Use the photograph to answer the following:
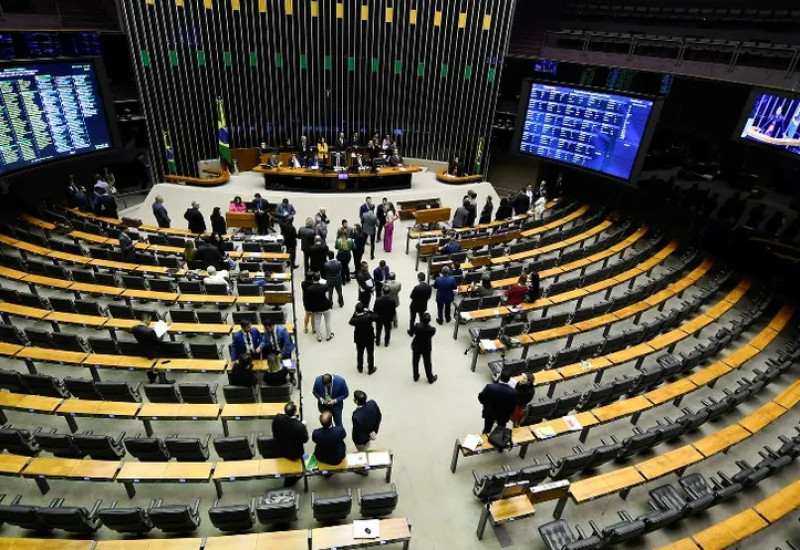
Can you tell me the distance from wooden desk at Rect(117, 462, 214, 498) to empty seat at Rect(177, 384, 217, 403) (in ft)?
3.24

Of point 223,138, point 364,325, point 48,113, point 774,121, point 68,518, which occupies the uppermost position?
point 774,121

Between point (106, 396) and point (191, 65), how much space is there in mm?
12144

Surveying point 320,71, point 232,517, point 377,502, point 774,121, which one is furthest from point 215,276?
point 774,121

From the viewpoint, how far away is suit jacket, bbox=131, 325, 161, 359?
6.57 metres

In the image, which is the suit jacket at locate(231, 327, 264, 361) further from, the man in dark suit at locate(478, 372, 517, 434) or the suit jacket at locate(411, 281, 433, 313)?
the man in dark suit at locate(478, 372, 517, 434)

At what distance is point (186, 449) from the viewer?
5.39m

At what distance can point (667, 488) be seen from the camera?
5.72m

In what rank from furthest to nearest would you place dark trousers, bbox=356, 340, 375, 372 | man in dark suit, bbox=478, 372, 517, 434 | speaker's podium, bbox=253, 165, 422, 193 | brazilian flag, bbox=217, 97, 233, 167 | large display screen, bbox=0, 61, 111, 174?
1. brazilian flag, bbox=217, 97, 233, 167
2. speaker's podium, bbox=253, 165, 422, 193
3. large display screen, bbox=0, 61, 111, 174
4. dark trousers, bbox=356, 340, 375, 372
5. man in dark suit, bbox=478, 372, 517, 434

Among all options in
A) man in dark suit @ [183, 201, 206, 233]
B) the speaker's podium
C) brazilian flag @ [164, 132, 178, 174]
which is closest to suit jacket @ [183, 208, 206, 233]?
man in dark suit @ [183, 201, 206, 233]

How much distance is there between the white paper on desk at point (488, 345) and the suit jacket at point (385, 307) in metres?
1.57

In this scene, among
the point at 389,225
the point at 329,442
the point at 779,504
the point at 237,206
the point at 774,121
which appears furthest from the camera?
the point at 237,206

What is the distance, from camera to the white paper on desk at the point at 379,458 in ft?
17.8

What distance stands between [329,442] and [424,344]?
232cm

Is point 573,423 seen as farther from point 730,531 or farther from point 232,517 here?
point 232,517
